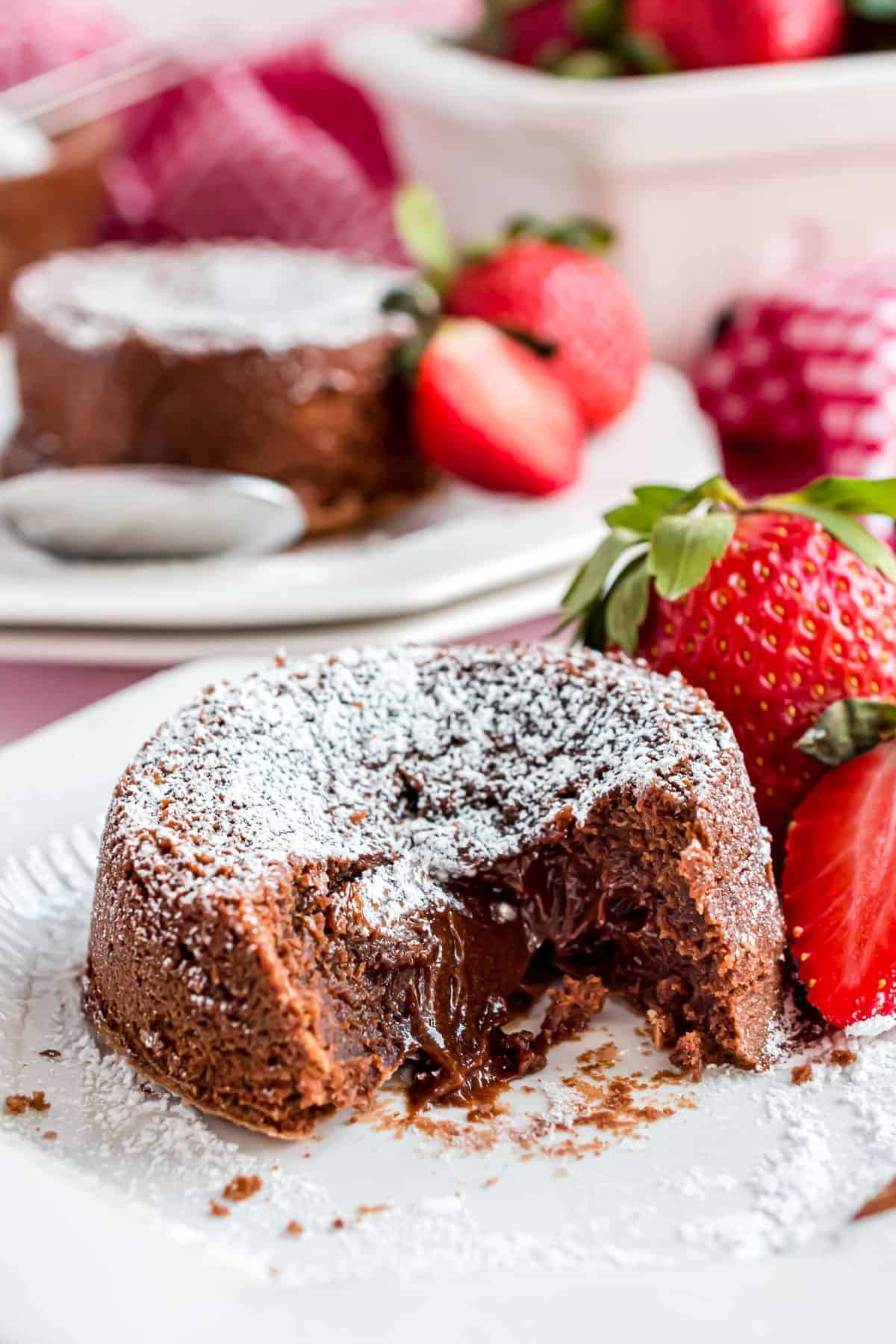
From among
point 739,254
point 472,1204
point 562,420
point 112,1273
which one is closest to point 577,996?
point 472,1204

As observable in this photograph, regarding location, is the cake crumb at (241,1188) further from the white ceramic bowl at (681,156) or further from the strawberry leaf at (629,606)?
the white ceramic bowl at (681,156)

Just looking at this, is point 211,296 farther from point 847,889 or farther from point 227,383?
point 847,889

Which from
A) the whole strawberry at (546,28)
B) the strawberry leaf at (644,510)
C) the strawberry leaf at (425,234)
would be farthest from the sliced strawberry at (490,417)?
the strawberry leaf at (644,510)

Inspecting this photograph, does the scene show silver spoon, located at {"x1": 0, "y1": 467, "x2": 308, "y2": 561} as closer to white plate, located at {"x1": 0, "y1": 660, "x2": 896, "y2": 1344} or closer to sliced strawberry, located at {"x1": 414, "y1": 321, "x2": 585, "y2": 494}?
sliced strawberry, located at {"x1": 414, "y1": 321, "x2": 585, "y2": 494}

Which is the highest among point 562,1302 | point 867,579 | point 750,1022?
point 867,579

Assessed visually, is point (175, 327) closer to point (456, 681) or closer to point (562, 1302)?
point (456, 681)

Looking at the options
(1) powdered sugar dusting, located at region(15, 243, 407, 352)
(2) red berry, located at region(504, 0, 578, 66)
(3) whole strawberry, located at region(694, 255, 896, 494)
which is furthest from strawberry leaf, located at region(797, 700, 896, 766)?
(2) red berry, located at region(504, 0, 578, 66)

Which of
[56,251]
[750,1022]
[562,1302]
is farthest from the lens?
[56,251]
